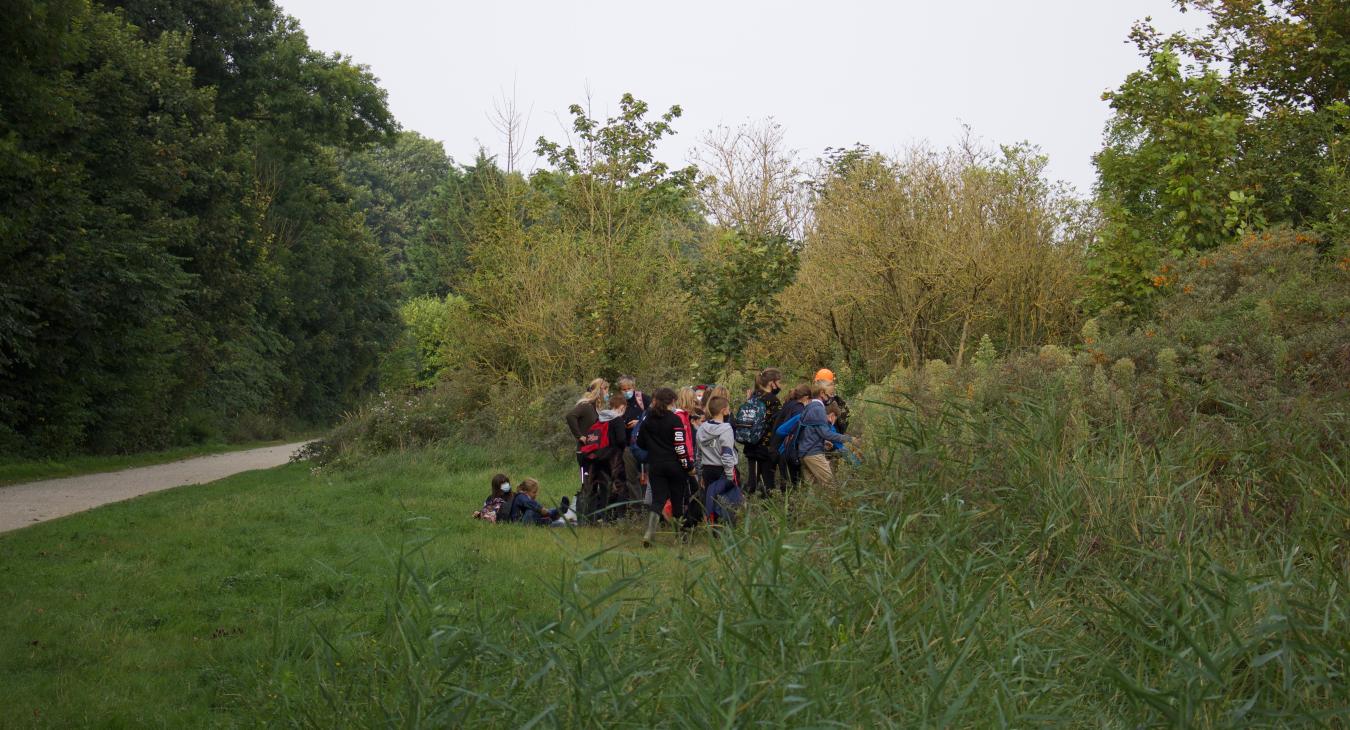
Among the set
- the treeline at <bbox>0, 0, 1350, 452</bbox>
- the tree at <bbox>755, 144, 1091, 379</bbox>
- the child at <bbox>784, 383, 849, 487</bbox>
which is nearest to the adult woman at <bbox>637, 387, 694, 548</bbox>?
the child at <bbox>784, 383, 849, 487</bbox>

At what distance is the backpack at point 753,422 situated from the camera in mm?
11812

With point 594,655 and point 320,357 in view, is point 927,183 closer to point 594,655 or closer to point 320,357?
point 594,655

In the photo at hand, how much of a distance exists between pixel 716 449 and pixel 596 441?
89.4 inches

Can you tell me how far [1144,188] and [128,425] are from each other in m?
22.7

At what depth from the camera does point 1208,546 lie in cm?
631

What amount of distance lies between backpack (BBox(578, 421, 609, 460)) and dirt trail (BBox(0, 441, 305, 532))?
6.74 m

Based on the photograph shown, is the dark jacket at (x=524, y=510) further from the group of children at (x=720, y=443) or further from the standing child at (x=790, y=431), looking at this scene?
the standing child at (x=790, y=431)

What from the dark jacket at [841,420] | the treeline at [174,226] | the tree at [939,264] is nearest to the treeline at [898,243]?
the tree at [939,264]

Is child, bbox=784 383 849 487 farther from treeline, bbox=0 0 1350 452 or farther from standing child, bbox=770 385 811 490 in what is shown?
treeline, bbox=0 0 1350 452

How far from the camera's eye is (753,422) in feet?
38.7

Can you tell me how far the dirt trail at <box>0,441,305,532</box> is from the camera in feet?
50.4

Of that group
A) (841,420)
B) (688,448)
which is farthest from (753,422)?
(841,420)

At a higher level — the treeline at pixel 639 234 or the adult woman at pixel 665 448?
the treeline at pixel 639 234

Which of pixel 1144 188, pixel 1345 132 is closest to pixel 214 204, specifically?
pixel 1144 188
